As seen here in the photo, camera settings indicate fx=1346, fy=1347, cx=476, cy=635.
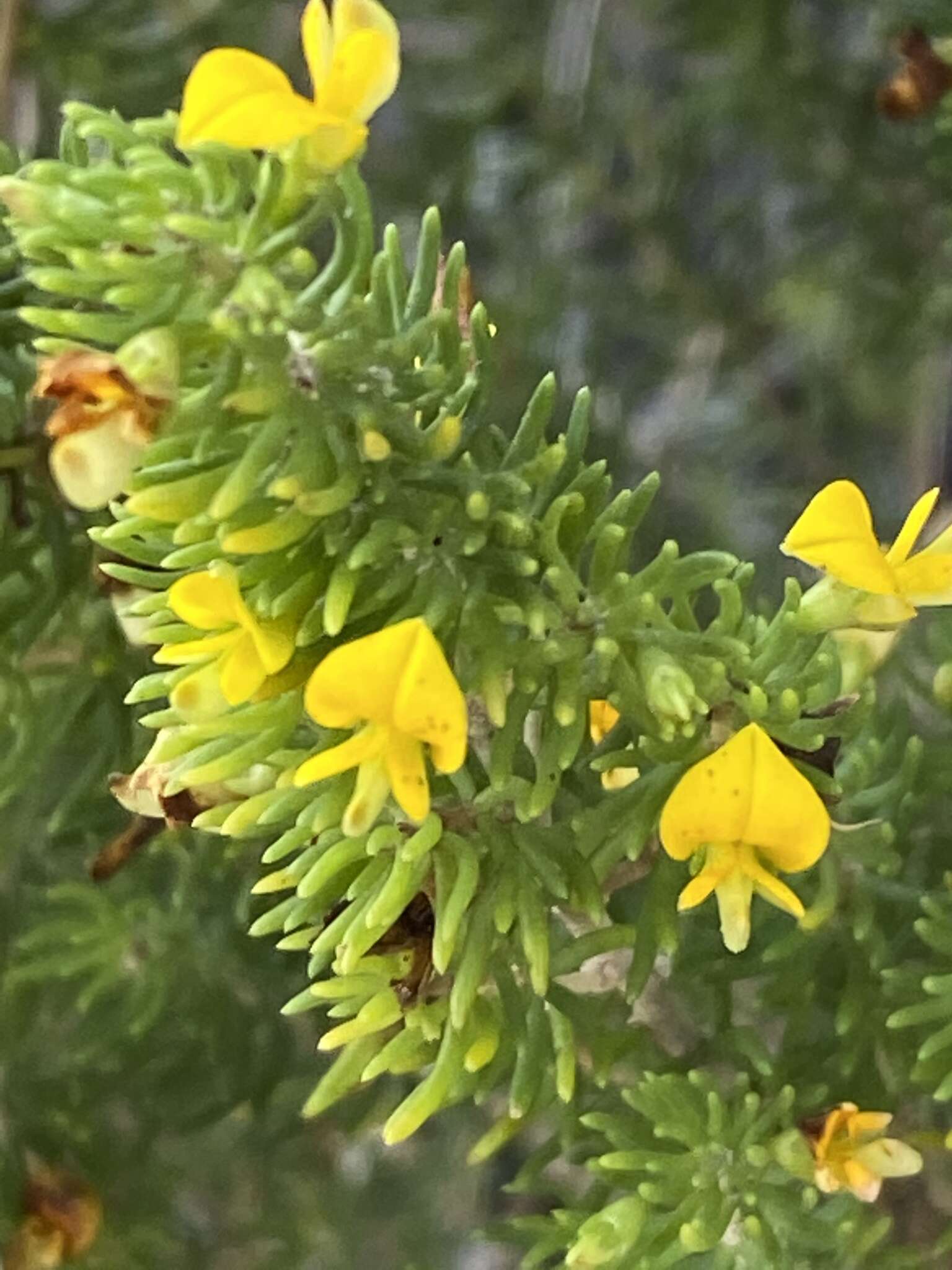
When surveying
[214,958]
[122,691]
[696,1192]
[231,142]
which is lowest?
[214,958]

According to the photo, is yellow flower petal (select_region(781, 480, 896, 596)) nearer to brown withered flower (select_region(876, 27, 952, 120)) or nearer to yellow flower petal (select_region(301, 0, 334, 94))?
yellow flower petal (select_region(301, 0, 334, 94))

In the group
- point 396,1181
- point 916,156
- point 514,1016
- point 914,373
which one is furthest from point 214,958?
point 914,373

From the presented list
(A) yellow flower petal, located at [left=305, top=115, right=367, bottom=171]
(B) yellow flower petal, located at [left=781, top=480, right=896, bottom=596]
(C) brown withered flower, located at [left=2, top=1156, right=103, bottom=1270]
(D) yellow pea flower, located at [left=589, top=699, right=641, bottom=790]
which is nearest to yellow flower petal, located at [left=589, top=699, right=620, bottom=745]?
(D) yellow pea flower, located at [left=589, top=699, right=641, bottom=790]

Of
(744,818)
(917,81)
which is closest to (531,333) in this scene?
(917,81)

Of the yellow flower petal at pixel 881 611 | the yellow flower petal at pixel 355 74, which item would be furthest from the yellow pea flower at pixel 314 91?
the yellow flower petal at pixel 881 611

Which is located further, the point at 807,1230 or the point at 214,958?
the point at 214,958

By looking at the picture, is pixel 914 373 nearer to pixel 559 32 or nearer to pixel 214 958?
pixel 559 32

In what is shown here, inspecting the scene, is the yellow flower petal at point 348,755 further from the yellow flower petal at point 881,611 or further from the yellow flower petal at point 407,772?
the yellow flower petal at point 881,611
